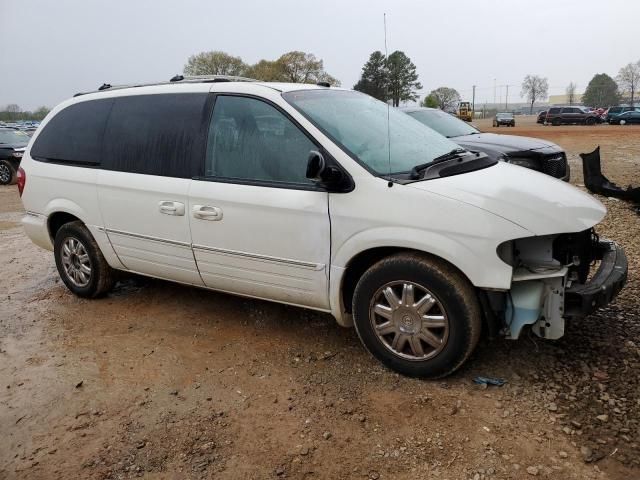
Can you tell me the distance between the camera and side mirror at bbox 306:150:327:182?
3.11 meters

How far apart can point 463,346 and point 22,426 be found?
2576 mm

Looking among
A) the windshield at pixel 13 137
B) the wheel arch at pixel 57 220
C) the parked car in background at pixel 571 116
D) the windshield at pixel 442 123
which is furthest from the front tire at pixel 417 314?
the parked car in background at pixel 571 116

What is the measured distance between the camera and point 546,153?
25.8ft

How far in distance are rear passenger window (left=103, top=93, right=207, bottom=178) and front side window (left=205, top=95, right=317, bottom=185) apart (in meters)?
0.14

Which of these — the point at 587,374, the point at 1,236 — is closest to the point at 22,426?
the point at 587,374

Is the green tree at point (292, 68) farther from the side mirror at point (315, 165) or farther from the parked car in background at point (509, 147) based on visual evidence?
the side mirror at point (315, 165)

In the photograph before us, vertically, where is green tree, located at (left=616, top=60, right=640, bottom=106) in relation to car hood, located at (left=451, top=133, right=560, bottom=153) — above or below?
above

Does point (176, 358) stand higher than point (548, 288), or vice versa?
point (548, 288)

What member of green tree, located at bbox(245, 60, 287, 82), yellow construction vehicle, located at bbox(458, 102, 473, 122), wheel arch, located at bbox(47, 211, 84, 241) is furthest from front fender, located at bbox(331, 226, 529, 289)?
green tree, located at bbox(245, 60, 287, 82)

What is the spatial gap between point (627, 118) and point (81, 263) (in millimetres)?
40317

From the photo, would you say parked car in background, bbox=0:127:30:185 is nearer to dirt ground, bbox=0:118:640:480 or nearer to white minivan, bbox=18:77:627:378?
white minivan, bbox=18:77:627:378

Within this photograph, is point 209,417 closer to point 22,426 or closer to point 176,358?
point 176,358

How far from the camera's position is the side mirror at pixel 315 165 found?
10.2 ft

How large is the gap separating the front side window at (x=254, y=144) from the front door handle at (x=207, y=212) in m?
0.24
